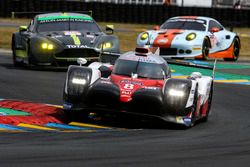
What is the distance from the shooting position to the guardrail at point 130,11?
35.4 metres

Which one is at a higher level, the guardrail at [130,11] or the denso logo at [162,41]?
the denso logo at [162,41]

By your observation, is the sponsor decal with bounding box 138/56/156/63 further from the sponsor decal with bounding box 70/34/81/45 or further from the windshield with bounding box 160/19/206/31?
the windshield with bounding box 160/19/206/31

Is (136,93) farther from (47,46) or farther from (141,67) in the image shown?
(47,46)

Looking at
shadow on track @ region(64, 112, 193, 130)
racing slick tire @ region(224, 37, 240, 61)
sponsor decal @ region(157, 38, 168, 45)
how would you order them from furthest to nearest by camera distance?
1. racing slick tire @ region(224, 37, 240, 61)
2. sponsor decal @ region(157, 38, 168, 45)
3. shadow on track @ region(64, 112, 193, 130)

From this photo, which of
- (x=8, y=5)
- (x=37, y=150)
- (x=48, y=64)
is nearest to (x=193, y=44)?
(x=48, y=64)

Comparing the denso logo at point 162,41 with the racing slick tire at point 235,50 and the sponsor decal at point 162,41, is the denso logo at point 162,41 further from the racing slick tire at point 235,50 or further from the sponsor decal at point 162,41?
the racing slick tire at point 235,50

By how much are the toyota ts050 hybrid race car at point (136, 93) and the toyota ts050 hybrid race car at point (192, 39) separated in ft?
33.4

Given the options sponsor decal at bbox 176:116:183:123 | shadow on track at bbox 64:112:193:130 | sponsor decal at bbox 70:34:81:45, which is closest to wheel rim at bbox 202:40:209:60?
sponsor decal at bbox 70:34:81:45

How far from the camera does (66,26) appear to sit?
17.5 meters

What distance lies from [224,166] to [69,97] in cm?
363

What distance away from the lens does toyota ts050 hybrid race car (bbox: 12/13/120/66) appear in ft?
53.7

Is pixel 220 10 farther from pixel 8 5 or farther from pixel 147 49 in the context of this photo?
pixel 147 49

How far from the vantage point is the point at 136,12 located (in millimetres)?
36344

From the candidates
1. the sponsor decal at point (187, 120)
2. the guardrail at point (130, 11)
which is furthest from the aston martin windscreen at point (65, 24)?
the guardrail at point (130, 11)
